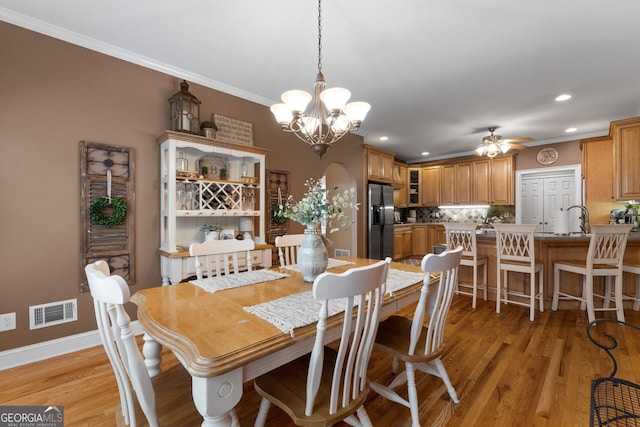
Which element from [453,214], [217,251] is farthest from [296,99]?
[453,214]

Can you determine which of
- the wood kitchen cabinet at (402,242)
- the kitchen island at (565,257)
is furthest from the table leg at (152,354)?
the wood kitchen cabinet at (402,242)

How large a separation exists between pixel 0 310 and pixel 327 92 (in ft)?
9.30

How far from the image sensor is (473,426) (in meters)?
1.54

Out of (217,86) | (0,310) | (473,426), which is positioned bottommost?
(473,426)

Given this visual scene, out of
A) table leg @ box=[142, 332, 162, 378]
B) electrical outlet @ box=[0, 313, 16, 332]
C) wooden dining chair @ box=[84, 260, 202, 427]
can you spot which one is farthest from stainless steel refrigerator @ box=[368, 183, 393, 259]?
electrical outlet @ box=[0, 313, 16, 332]

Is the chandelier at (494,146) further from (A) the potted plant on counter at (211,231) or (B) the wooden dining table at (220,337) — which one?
(A) the potted plant on counter at (211,231)

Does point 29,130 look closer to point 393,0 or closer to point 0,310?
point 0,310

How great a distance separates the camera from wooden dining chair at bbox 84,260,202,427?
0.88 meters

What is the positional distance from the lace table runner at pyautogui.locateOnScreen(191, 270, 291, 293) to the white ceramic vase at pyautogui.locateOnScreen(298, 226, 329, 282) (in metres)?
0.25

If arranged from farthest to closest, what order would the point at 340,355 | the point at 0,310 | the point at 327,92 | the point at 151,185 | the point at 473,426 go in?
the point at 151,185 < the point at 0,310 < the point at 327,92 < the point at 473,426 < the point at 340,355

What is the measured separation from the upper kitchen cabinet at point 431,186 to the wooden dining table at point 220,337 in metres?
5.68

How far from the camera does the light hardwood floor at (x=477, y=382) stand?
5.30ft

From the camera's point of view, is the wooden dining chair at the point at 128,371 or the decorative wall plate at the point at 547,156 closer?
the wooden dining chair at the point at 128,371

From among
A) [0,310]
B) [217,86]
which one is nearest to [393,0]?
[217,86]
